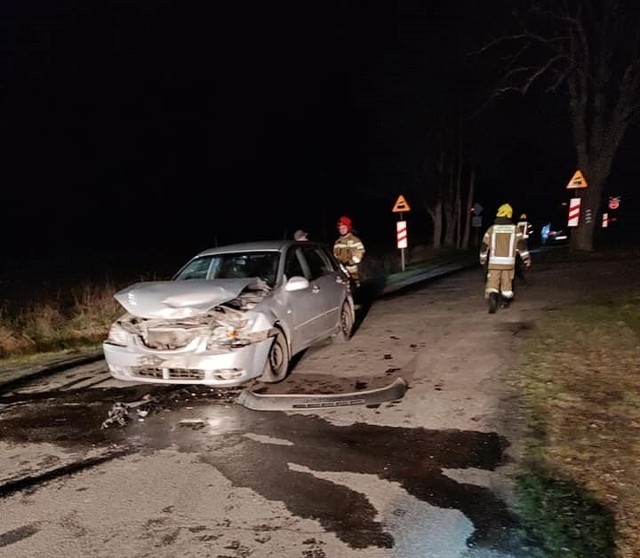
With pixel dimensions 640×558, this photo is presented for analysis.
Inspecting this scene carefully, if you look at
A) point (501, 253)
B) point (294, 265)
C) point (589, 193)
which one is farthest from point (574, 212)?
point (294, 265)

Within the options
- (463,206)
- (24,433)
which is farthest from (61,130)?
(24,433)

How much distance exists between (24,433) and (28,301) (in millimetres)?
10704

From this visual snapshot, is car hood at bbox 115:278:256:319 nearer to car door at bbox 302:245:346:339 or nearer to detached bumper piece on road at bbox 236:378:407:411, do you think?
detached bumper piece on road at bbox 236:378:407:411

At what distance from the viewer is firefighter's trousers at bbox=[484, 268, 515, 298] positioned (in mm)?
10766

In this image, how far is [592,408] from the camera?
588cm

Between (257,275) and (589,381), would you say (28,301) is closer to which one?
(257,275)

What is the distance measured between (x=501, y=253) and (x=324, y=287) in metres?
3.59

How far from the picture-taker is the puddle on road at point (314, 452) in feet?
13.1

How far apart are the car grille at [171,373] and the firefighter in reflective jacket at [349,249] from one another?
229 inches

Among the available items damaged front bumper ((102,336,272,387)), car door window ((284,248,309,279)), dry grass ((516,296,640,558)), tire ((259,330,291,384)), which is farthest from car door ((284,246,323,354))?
A: dry grass ((516,296,640,558))

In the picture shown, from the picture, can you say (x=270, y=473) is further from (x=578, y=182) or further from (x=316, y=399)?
(x=578, y=182)

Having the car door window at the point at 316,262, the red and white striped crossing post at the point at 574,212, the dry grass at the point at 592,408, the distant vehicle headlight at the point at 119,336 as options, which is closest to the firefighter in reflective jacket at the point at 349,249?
the car door window at the point at 316,262

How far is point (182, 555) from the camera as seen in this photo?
3.56 meters

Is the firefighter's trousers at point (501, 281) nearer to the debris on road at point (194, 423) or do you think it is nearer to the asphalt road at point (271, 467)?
the asphalt road at point (271, 467)
